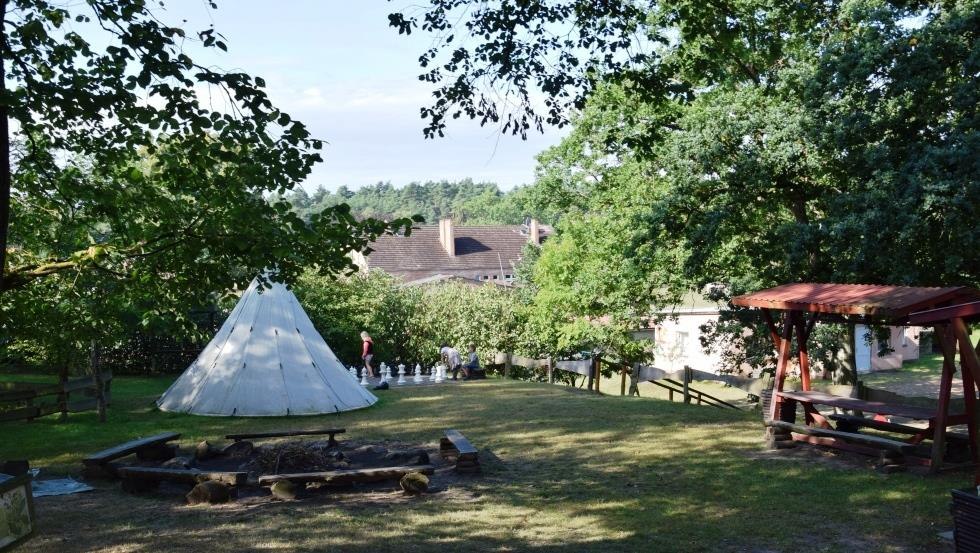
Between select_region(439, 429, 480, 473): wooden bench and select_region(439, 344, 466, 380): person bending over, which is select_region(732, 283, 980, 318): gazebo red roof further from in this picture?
select_region(439, 344, 466, 380): person bending over

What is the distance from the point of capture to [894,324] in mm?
11266

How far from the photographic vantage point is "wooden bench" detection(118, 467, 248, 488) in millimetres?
9383

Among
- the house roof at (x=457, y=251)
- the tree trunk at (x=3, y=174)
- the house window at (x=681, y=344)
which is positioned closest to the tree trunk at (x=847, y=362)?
the house window at (x=681, y=344)

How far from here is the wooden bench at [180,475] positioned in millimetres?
9383

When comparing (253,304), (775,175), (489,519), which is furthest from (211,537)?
(775,175)

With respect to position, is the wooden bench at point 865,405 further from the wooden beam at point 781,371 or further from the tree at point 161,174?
the tree at point 161,174

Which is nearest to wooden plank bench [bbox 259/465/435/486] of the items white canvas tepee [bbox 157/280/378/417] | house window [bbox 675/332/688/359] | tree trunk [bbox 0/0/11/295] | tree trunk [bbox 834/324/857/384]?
tree trunk [bbox 0/0/11/295]

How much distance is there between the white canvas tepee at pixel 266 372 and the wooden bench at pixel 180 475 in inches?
254

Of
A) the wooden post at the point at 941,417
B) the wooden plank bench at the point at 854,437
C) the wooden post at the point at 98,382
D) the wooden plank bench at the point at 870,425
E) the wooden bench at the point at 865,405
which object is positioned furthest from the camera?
the wooden post at the point at 98,382

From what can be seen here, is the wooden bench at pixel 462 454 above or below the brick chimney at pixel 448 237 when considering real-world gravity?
below

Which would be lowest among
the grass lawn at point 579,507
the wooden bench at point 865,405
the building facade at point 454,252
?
the grass lawn at point 579,507

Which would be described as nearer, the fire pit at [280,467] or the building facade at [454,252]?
the fire pit at [280,467]

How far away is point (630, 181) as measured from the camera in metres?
22.3

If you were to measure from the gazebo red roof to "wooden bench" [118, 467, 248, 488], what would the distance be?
7.26m
